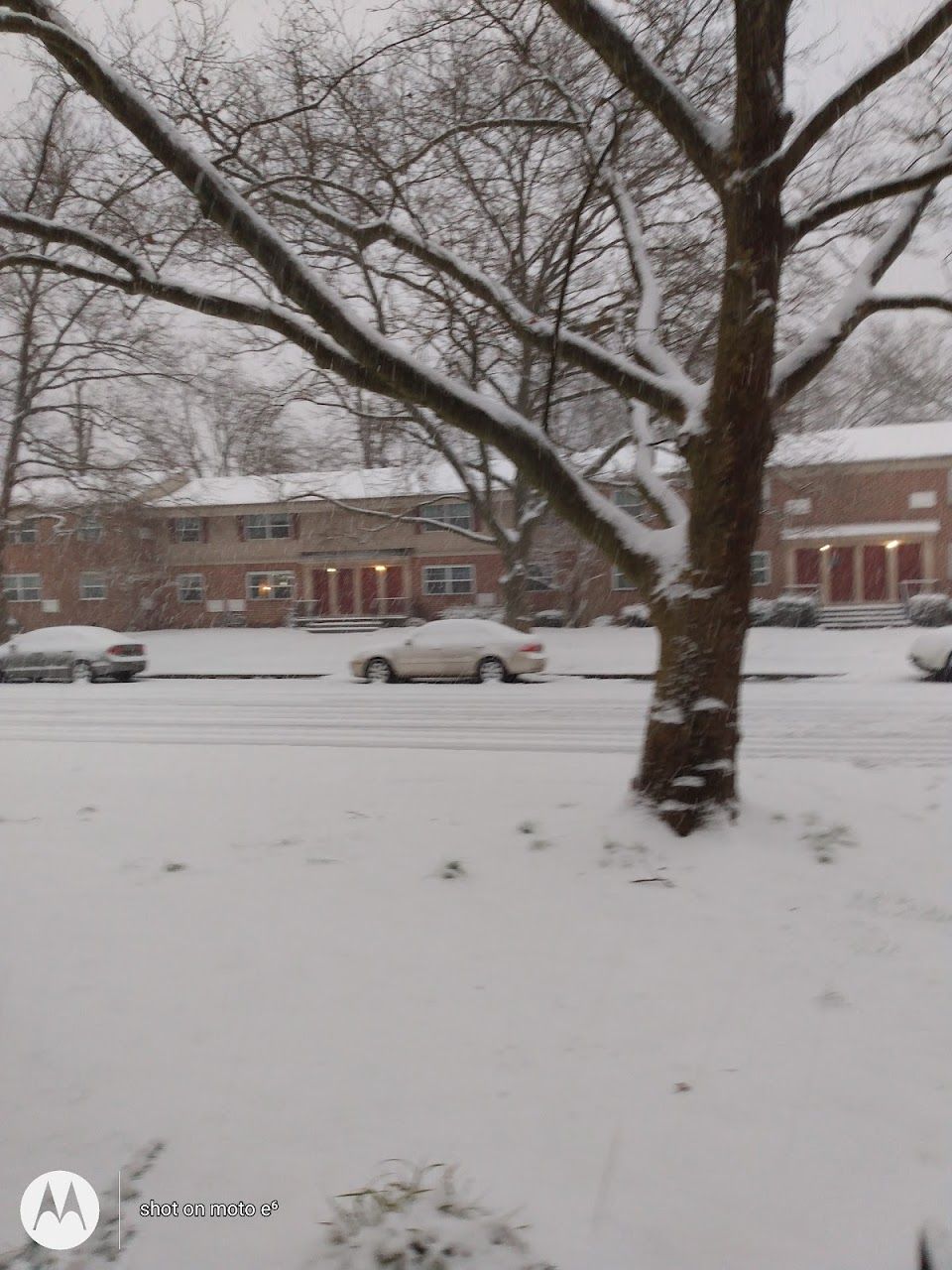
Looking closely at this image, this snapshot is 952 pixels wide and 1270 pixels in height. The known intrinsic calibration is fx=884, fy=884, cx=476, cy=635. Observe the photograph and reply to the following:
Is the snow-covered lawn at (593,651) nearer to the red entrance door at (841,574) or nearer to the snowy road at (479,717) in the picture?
the snowy road at (479,717)

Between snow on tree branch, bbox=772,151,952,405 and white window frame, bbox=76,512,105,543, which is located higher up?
white window frame, bbox=76,512,105,543

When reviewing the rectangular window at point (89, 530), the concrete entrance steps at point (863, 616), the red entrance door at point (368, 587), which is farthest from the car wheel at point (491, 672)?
the red entrance door at point (368, 587)

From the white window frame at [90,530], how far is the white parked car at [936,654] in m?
25.6

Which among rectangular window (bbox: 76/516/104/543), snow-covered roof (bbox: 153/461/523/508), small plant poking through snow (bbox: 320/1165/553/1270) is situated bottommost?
small plant poking through snow (bbox: 320/1165/553/1270)

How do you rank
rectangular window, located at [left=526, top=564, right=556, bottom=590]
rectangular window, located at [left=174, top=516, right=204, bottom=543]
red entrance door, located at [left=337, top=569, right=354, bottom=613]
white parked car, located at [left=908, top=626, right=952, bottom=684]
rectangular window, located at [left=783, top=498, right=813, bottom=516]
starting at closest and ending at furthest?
white parked car, located at [left=908, top=626, right=952, bottom=684] < rectangular window, located at [left=783, top=498, right=813, bottom=516] < rectangular window, located at [left=526, top=564, right=556, bottom=590] < red entrance door, located at [left=337, top=569, right=354, bottom=613] < rectangular window, located at [left=174, top=516, right=204, bottom=543]

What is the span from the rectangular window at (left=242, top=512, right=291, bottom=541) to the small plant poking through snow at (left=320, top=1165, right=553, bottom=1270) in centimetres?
3922

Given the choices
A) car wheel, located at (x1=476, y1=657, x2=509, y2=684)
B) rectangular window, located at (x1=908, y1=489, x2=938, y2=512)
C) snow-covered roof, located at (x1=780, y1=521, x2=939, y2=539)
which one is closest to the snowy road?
car wheel, located at (x1=476, y1=657, x2=509, y2=684)

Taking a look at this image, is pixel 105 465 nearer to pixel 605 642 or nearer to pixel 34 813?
pixel 605 642

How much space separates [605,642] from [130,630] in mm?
24281

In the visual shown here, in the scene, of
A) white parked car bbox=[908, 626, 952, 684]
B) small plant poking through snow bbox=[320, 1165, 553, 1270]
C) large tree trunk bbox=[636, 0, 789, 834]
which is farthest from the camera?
white parked car bbox=[908, 626, 952, 684]

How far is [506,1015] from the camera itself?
11.9 ft

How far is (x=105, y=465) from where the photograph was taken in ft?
93.1

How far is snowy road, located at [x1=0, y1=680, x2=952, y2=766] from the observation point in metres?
10.8

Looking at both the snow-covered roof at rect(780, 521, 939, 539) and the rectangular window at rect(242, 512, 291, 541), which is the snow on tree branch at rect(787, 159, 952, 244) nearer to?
the snow-covered roof at rect(780, 521, 939, 539)
